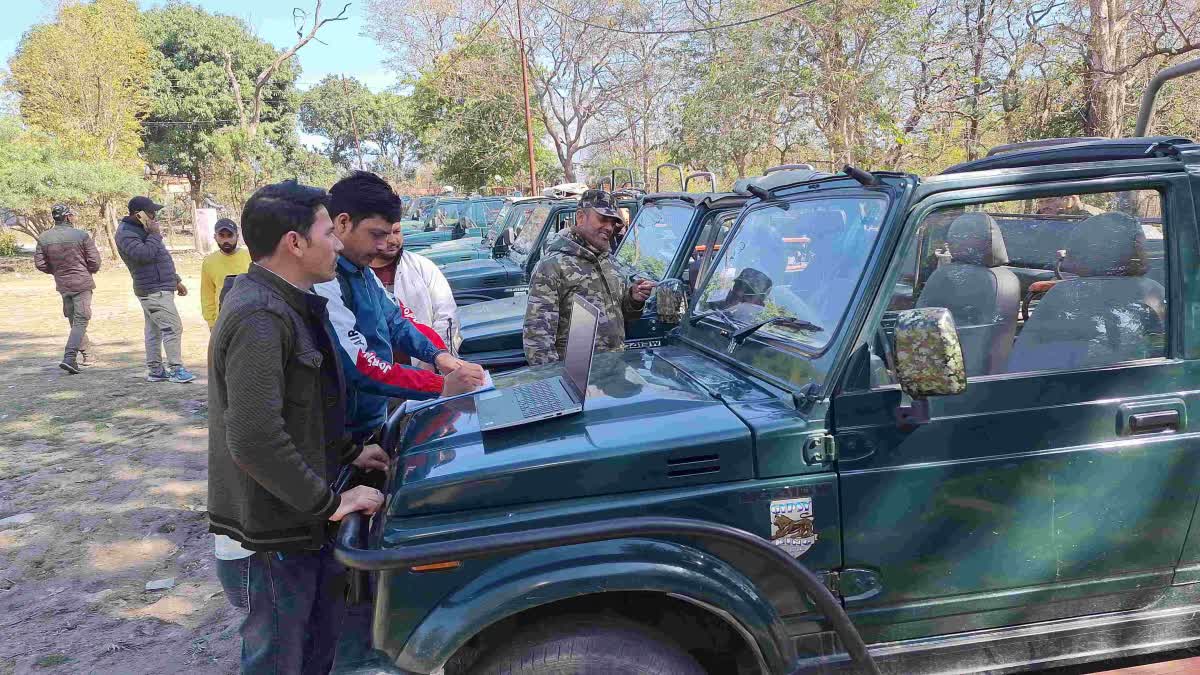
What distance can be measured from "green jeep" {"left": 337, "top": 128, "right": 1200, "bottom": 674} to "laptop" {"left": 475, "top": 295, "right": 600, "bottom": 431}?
59 mm

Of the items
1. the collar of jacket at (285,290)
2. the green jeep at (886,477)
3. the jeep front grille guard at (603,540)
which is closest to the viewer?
the jeep front grille guard at (603,540)

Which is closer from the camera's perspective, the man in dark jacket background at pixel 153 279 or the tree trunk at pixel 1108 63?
the man in dark jacket background at pixel 153 279

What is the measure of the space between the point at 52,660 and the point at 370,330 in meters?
2.17

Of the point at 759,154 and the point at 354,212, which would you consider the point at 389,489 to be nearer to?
the point at 354,212

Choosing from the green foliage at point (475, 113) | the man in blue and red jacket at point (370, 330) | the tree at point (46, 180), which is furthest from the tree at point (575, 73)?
the man in blue and red jacket at point (370, 330)

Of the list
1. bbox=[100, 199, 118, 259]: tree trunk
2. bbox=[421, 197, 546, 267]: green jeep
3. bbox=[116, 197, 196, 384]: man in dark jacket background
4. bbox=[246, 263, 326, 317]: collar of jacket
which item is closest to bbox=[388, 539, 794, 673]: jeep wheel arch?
bbox=[246, 263, 326, 317]: collar of jacket

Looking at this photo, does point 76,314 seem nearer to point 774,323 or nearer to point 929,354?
point 774,323

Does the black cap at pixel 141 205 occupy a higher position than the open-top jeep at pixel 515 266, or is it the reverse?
the black cap at pixel 141 205

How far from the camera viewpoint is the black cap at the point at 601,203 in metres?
4.53

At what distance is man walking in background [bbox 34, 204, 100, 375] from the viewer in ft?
28.7

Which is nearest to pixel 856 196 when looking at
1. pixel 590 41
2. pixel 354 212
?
pixel 354 212

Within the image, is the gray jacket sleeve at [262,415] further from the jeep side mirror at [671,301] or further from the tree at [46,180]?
the tree at [46,180]

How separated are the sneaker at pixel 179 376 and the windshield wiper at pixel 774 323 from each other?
7690mm

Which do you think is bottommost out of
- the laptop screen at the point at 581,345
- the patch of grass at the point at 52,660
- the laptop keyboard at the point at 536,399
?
the patch of grass at the point at 52,660
